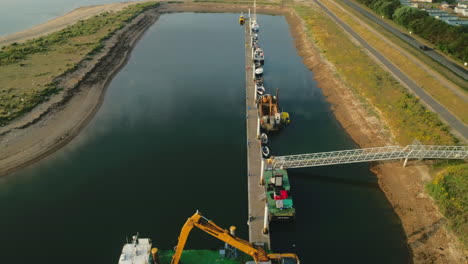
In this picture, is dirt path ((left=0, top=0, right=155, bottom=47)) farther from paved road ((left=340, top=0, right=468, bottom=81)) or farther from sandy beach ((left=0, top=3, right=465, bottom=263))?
paved road ((left=340, top=0, right=468, bottom=81))

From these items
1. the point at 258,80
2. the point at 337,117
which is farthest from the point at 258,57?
the point at 337,117

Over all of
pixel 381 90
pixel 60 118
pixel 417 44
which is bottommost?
pixel 381 90

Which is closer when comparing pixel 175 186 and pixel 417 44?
pixel 175 186

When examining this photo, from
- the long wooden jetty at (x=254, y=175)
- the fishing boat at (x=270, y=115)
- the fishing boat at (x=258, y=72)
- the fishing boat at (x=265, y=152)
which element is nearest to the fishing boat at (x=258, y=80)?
the fishing boat at (x=258, y=72)

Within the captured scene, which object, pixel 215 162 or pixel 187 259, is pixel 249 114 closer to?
pixel 215 162

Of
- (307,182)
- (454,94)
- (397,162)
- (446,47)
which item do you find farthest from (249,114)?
(446,47)

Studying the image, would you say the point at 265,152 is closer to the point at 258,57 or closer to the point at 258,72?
the point at 258,72

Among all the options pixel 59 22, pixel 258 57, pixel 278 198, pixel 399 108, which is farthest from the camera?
pixel 59 22

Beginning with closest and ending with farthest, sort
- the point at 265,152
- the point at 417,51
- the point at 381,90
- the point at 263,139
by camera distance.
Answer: the point at 265,152, the point at 263,139, the point at 381,90, the point at 417,51
